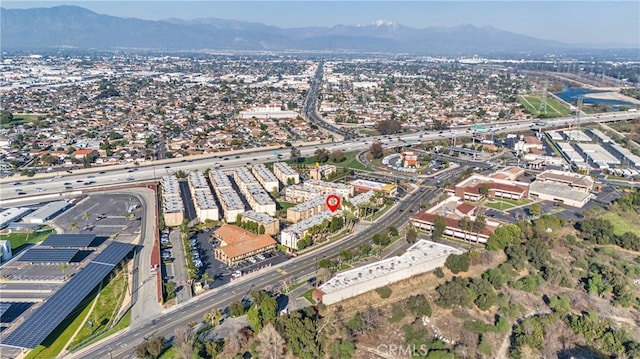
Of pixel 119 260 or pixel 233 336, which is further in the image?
pixel 119 260

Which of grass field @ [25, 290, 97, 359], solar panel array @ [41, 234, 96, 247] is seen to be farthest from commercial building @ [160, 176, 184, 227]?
grass field @ [25, 290, 97, 359]

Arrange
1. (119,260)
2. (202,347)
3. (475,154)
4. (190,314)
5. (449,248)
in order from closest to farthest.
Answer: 1. (202,347)
2. (190,314)
3. (119,260)
4. (449,248)
5. (475,154)

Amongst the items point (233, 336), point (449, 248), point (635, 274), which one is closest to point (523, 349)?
→ point (449, 248)

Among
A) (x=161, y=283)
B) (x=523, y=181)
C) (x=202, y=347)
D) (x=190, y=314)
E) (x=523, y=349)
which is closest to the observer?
(x=202, y=347)

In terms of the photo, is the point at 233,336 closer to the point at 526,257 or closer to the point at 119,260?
the point at 119,260

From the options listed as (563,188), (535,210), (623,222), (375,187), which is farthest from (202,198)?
(623,222)

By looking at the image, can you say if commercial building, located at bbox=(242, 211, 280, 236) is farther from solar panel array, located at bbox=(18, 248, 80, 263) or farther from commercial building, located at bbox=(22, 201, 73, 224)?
commercial building, located at bbox=(22, 201, 73, 224)

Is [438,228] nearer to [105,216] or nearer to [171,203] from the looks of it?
[171,203]
